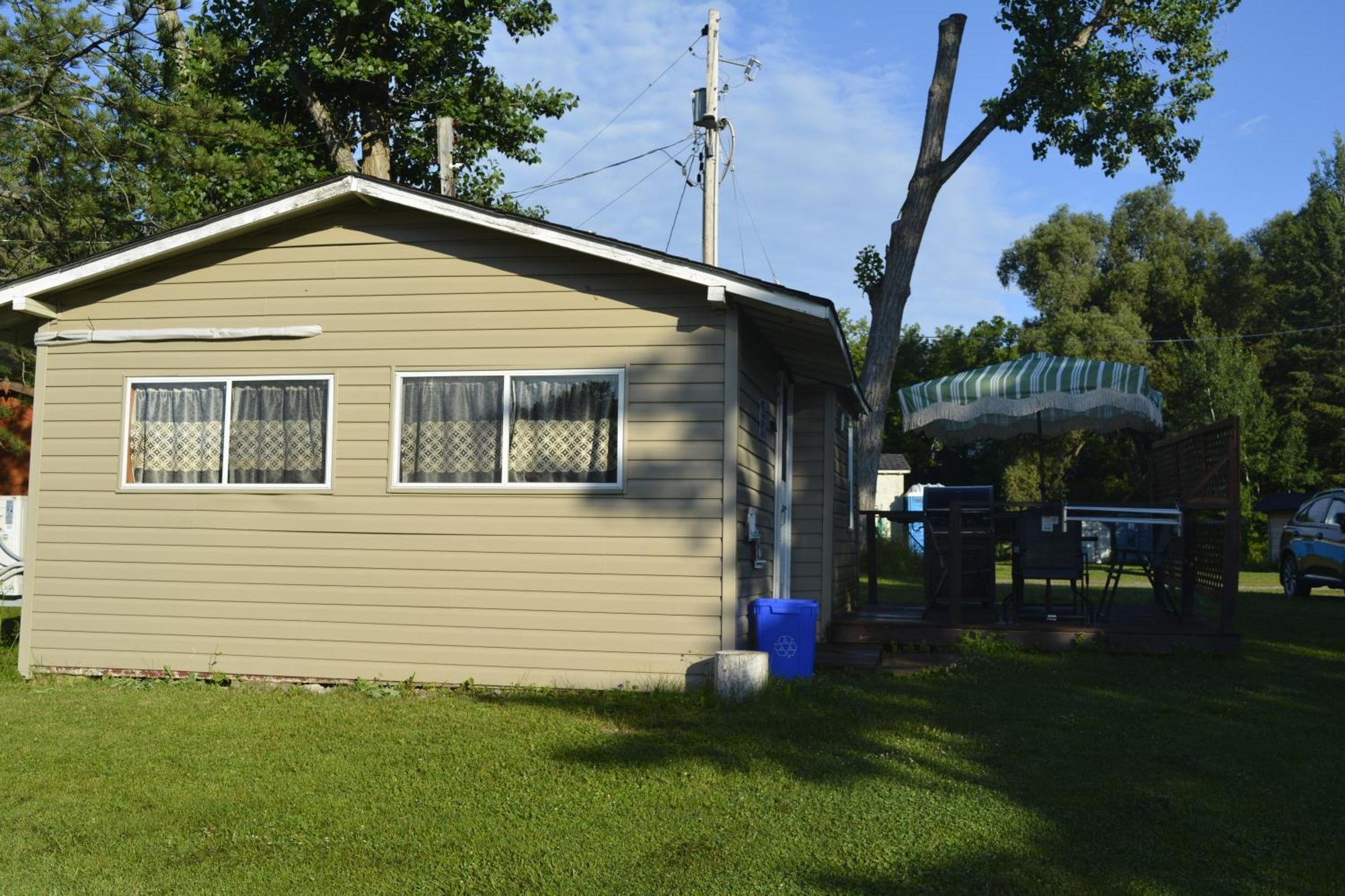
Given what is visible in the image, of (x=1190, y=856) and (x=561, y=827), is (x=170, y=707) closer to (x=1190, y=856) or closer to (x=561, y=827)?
(x=561, y=827)

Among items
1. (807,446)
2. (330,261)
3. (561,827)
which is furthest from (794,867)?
(807,446)

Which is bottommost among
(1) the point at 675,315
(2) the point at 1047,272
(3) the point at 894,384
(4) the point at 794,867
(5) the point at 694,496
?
(4) the point at 794,867

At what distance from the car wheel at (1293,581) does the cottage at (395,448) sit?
11003 millimetres

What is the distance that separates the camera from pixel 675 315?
27.4ft

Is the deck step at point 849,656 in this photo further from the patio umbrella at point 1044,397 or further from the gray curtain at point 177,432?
the gray curtain at point 177,432

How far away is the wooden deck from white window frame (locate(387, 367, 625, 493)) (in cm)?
322

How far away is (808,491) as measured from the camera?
11336mm

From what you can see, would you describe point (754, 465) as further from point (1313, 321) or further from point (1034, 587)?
point (1313, 321)

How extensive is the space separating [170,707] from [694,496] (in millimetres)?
3636

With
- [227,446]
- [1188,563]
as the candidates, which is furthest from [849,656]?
[227,446]

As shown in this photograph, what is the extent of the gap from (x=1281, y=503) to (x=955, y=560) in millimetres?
24182

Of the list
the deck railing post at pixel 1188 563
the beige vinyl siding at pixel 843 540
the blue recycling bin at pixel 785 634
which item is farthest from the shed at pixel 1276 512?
Answer: the blue recycling bin at pixel 785 634

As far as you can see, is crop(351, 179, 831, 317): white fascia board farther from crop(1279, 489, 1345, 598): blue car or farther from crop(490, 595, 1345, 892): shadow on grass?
crop(1279, 489, 1345, 598): blue car

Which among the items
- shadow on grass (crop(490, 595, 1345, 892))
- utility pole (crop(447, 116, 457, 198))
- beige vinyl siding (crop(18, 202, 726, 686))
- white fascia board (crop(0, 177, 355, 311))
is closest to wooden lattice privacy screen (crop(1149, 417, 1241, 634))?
shadow on grass (crop(490, 595, 1345, 892))
